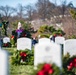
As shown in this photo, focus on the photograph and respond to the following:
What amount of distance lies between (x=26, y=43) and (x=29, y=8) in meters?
53.7

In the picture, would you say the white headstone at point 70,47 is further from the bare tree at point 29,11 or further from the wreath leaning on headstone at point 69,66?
the bare tree at point 29,11

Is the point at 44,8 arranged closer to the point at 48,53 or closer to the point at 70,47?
the point at 70,47

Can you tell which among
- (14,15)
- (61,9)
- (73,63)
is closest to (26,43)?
(73,63)

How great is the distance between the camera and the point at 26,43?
14688 millimetres

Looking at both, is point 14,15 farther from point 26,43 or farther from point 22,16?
point 26,43

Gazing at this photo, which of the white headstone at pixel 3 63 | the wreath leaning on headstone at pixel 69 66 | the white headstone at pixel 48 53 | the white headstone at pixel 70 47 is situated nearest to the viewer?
the white headstone at pixel 3 63

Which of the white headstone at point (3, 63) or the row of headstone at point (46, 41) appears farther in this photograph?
the row of headstone at point (46, 41)

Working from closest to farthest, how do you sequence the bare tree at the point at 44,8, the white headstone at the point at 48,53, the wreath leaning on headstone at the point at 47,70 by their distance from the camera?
the wreath leaning on headstone at the point at 47,70
the white headstone at the point at 48,53
the bare tree at the point at 44,8

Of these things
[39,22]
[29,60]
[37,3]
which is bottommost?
[29,60]

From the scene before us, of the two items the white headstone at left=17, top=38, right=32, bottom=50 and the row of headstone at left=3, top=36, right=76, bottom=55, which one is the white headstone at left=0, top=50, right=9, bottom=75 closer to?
the row of headstone at left=3, top=36, right=76, bottom=55

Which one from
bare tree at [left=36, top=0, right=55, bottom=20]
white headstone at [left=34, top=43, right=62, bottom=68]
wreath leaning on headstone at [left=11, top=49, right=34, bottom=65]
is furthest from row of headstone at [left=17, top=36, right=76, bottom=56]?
bare tree at [left=36, top=0, right=55, bottom=20]

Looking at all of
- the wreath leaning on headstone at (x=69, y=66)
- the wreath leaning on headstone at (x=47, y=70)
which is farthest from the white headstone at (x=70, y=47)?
the wreath leaning on headstone at (x=47, y=70)

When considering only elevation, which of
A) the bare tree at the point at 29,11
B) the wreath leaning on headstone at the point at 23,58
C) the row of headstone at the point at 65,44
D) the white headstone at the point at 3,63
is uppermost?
the bare tree at the point at 29,11

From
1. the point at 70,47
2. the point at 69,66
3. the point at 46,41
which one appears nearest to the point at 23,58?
the point at 46,41
